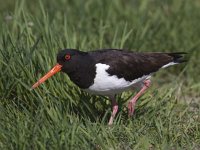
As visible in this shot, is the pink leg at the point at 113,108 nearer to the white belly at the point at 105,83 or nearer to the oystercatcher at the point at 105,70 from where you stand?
the oystercatcher at the point at 105,70

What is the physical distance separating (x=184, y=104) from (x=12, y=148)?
213 cm

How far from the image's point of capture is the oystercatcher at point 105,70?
17.0 ft

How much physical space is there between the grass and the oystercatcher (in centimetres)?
26

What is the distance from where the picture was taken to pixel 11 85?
5.44 metres

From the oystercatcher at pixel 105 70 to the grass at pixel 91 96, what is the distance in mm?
257

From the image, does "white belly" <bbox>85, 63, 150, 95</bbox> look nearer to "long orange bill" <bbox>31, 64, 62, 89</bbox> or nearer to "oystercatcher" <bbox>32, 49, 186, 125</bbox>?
"oystercatcher" <bbox>32, 49, 186, 125</bbox>

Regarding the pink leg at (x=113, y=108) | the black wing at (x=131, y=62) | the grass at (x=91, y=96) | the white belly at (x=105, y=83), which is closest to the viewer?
the grass at (x=91, y=96)

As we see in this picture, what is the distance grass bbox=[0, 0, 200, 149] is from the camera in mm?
4691

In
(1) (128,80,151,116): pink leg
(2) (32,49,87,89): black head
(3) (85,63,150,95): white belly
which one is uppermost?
(2) (32,49,87,89): black head

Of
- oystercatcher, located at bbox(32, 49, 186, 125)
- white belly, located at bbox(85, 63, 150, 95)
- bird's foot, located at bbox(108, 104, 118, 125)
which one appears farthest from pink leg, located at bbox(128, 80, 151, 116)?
white belly, located at bbox(85, 63, 150, 95)

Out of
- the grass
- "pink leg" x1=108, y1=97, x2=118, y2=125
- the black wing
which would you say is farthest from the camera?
"pink leg" x1=108, y1=97, x2=118, y2=125

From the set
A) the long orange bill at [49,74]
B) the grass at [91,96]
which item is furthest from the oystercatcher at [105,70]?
the grass at [91,96]

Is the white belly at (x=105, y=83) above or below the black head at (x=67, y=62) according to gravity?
below

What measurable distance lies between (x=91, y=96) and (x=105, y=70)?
1.82 ft
